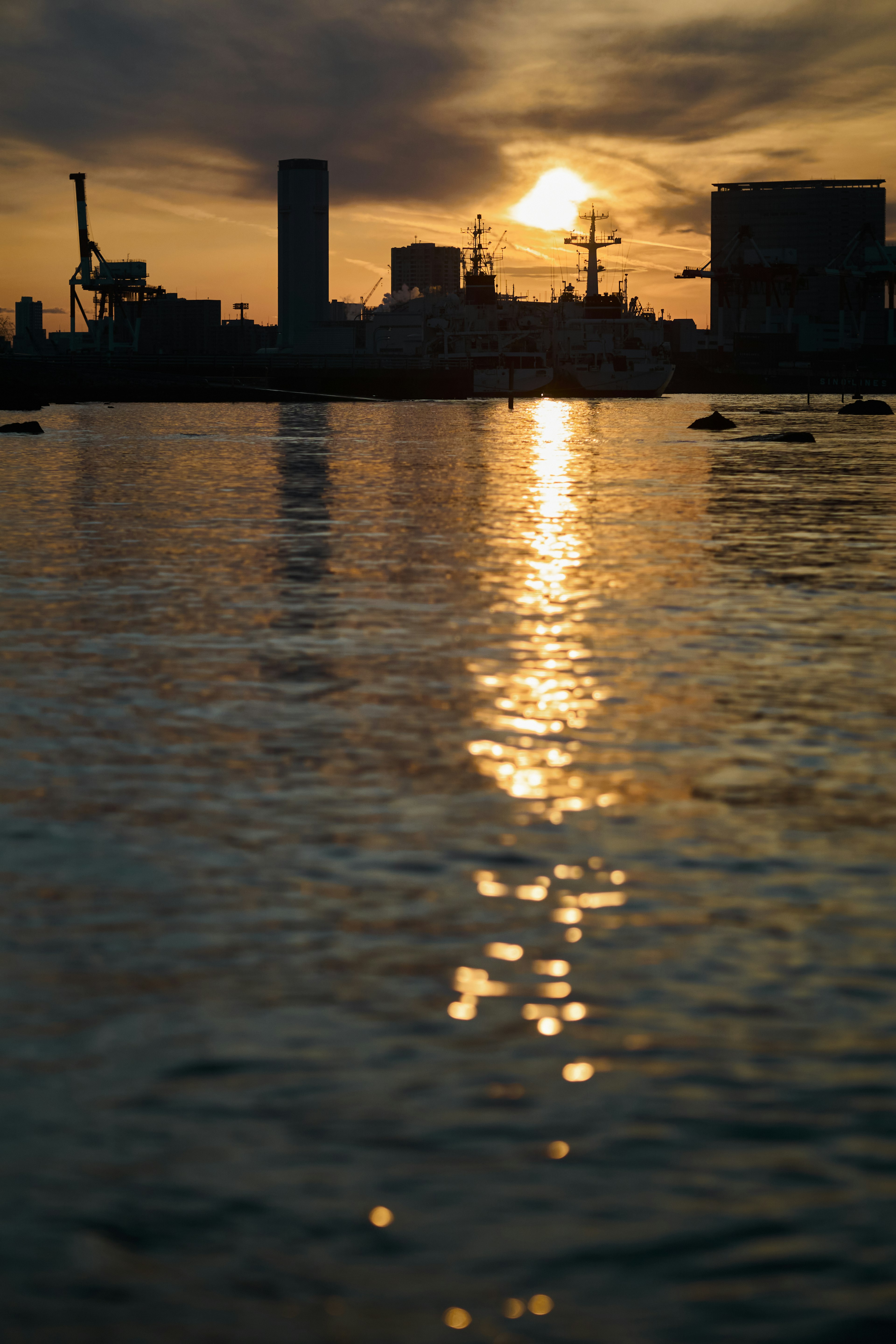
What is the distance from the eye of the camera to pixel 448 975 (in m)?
7.07

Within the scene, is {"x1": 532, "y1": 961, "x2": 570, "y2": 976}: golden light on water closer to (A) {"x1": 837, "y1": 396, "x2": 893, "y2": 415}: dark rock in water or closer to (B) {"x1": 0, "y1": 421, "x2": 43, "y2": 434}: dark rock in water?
(B) {"x1": 0, "y1": 421, "x2": 43, "y2": 434}: dark rock in water

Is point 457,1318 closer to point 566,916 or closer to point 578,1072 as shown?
point 578,1072

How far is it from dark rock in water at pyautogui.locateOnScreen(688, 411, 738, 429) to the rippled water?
7596cm

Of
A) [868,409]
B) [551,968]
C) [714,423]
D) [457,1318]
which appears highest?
[868,409]

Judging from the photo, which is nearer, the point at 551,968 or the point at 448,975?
the point at 448,975

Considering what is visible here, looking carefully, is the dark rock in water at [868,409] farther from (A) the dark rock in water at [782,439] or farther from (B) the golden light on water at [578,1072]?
(B) the golden light on water at [578,1072]

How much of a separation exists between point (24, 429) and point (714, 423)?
41.7m

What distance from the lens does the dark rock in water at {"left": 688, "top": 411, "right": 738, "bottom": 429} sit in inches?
3656

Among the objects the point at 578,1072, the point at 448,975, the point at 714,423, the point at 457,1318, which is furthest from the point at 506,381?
the point at 457,1318

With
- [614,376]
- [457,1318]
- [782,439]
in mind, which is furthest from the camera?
[614,376]

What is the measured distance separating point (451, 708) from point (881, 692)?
4.17 m

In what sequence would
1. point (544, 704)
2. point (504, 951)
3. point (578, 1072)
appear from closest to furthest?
point (578, 1072) < point (504, 951) < point (544, 704)

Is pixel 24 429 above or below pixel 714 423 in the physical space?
below

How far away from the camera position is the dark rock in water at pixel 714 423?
92.9m
